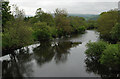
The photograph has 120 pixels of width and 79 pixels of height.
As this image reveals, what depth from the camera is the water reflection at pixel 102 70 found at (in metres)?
13.6

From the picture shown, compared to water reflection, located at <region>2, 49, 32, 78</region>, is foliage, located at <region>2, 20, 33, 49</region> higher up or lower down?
higher up

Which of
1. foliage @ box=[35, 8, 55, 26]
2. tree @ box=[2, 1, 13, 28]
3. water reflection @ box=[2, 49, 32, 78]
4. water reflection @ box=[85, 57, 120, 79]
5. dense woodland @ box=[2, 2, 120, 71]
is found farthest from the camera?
foliage @ box=[35, 8, 55, 26]

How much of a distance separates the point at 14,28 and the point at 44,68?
38.9 feet

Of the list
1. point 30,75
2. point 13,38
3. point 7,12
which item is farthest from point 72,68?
point 7,12

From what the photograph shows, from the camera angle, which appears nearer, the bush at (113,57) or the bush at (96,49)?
the bush at (113,57)

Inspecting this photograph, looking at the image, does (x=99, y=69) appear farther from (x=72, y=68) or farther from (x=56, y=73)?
(x=56, y=73)

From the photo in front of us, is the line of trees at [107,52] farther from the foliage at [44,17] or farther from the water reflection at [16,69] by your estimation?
the foliage at [44,17]

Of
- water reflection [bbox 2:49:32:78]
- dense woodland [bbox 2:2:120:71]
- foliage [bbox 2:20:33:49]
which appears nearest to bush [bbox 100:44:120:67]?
dense woodland [bbox 2:2:120:71]

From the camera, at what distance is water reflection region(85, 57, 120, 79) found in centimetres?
1360

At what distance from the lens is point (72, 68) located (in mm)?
15547

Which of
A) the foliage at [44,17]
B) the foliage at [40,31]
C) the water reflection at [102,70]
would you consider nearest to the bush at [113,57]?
the water reflection at [102,70]

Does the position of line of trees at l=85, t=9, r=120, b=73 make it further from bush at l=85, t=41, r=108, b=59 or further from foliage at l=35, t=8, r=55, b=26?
foliage at l=35, t=8, r=55, b=26

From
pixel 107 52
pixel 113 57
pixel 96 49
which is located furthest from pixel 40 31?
pixel 113 57

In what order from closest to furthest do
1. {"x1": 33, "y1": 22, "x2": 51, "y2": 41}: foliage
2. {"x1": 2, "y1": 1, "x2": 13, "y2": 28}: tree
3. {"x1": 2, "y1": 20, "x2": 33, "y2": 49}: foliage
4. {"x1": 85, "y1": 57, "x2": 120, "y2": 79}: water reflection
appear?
{"x1": 85, "y1": 57, "x2": 120, "y2": 79}: water reflection
{"x1": 2, "y1": 20, "x2": 33, "y2": 49}: foliage
{"x1": 2, "y1": 1, "x2": 13, "y2": 28}: tree
{"x1": 33, "y1": 22, "x2": 51, "y2": 41}: foliage
